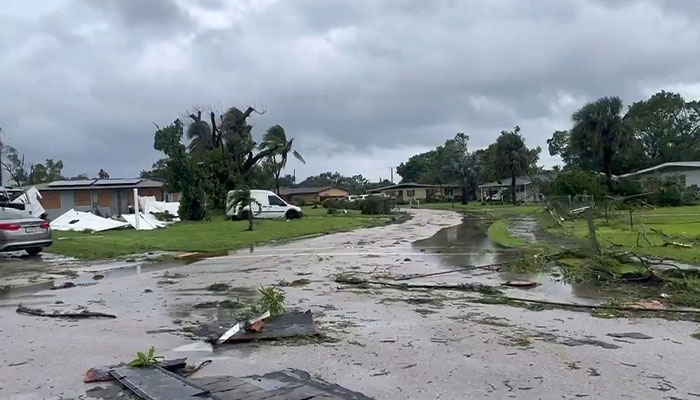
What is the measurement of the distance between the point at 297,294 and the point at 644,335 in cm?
548

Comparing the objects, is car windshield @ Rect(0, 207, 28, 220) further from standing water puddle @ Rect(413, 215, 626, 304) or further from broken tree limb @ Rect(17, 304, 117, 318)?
standing water puddle @ Rect(413, 215, 626, 304)

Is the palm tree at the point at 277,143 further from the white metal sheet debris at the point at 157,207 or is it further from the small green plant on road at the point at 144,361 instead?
the small green plant on road at the point at 144,361

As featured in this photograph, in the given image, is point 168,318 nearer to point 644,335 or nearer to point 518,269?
point 644,335

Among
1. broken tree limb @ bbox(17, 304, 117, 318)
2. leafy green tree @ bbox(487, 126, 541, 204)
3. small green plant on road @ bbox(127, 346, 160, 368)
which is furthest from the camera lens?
leafy green tree @ bbox(487, 126, 541, 204)

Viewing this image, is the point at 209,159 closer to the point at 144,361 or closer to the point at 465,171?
the point at 144,361

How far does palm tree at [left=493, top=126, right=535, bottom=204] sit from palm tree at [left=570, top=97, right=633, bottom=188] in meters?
11.6

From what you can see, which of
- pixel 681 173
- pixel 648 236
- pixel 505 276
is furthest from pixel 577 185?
pixel 505 276

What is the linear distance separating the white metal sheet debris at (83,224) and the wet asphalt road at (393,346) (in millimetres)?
18585

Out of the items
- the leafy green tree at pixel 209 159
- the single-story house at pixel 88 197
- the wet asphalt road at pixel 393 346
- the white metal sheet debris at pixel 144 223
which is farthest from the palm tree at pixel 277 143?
the wet asphalt road at pixel 393 346

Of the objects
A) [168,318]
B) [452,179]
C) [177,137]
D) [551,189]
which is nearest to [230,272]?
[168,318]

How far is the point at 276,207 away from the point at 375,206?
16024mm

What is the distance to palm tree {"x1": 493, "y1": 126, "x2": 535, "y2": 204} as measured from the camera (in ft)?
242

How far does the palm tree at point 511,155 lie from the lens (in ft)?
242

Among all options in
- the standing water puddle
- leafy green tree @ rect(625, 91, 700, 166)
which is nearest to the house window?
the standing water puddle
